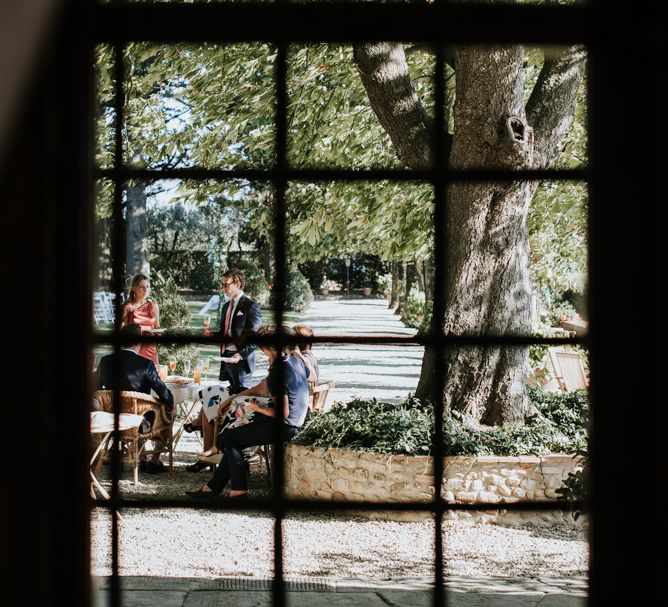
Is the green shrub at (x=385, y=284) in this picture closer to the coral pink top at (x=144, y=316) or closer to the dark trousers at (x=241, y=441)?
the coral pink top at (x=144, y=316)

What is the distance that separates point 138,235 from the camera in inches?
368

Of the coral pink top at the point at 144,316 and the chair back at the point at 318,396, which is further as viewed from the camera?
the chair back at the point at 318,396

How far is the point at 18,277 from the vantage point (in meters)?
1.53

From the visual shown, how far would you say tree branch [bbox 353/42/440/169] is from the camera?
19.6ft

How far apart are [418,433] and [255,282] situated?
405 cm

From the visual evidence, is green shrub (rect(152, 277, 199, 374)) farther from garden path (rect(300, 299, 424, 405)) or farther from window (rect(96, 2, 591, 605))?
window (rect(96, 2, 591, 605))

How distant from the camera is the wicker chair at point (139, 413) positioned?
619 cm

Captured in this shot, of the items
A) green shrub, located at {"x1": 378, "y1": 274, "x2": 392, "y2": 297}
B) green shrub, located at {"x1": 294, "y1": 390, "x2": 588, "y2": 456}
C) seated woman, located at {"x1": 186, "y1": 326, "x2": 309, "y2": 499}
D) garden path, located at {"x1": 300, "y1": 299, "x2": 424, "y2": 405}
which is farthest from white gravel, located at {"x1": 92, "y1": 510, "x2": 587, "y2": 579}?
green shrub, located at {"x1": 378, "y1": 274, "x2": 392, "y2": 297}

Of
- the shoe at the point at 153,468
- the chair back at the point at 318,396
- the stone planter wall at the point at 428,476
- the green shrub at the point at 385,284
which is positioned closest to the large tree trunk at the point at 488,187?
the stone planter wall at the point at 428,476

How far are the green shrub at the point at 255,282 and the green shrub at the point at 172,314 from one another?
0.74m

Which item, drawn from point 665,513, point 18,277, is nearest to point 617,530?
point 665,513

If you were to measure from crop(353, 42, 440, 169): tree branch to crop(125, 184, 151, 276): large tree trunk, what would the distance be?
319cm

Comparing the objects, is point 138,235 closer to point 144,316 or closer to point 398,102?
point 144,316

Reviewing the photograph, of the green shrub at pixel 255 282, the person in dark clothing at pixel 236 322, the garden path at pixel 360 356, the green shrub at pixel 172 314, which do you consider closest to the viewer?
the person in dark clothing at pixel 236 322
